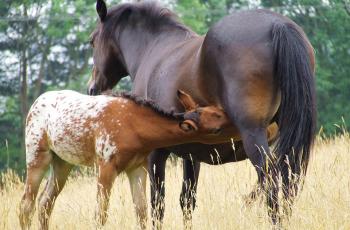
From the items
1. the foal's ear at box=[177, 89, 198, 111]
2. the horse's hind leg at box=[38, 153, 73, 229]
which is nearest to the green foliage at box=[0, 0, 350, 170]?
the horse's hind leg at box=[38, 153, 73, 229]

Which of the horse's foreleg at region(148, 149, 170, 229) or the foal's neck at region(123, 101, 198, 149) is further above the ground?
the foal's neck at region(123, 101, 198, 149)

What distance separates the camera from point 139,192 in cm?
629

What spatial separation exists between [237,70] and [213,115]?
426 millimetres

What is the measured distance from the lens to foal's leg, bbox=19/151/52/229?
22.5ft

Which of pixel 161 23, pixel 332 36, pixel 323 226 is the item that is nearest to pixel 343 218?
pixel 323 226

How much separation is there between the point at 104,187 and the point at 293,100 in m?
1.70

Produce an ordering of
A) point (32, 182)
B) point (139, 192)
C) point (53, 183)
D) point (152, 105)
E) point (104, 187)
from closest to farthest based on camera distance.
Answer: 1. point (104, 187)
2. point (152, 105)
3. point (139, 192)
4. point (32, 182)
5. point (53, 183)

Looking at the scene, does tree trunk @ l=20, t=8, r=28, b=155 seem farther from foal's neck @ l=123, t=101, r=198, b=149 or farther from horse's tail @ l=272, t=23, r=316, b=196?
horse's tail @ l=272, t=23, r=316, b=196

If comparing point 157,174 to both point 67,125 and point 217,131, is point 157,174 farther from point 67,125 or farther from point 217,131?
point 217,131

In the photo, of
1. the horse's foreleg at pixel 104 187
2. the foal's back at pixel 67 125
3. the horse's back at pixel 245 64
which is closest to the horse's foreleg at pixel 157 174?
the foal's back at pixel 67 125


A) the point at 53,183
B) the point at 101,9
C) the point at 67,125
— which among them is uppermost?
the point at 101,9

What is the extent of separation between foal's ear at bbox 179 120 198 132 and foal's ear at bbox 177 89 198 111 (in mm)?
Result: 146

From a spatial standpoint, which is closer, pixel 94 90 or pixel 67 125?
pixel 67 125

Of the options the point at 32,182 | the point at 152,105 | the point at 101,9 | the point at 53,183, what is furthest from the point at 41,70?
the point at 152,105
